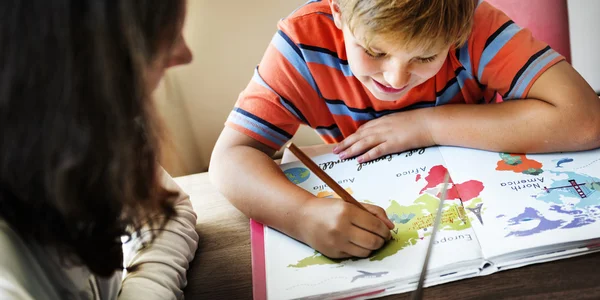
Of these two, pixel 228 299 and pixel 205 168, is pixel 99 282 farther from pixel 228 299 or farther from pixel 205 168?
pixel 205 168

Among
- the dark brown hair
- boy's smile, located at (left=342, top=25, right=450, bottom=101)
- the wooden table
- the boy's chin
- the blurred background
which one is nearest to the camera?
the dark brown hair

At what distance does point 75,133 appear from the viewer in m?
0.40

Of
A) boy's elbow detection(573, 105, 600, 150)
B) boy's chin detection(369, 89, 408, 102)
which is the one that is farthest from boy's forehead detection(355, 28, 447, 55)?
boy's elbow detection(573, 105, 600, 150)

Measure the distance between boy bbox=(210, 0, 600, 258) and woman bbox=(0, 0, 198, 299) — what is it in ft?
0.69

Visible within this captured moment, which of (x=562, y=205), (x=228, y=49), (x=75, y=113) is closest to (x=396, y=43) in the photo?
(x=562, y=205)

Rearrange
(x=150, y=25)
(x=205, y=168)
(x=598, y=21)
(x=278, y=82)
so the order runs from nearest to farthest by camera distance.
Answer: (x=150, y=25)
(x=278, y=82)
(x=598, y=21)
(x=205, y=168)

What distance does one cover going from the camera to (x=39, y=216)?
0.45 m

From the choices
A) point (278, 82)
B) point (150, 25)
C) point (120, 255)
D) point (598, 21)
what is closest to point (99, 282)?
point (120, 255)

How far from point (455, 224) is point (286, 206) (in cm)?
20

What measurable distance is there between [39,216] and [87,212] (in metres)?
0.04

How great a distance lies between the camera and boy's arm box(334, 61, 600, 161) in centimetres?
72

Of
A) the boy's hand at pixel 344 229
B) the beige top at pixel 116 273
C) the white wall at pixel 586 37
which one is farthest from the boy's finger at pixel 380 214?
the white wall at pixel 586 37

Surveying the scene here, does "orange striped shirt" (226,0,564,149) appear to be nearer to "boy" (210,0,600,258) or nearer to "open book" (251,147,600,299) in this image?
"boy" (210,0,600,258)

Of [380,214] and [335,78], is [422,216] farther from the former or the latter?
[335,78]
